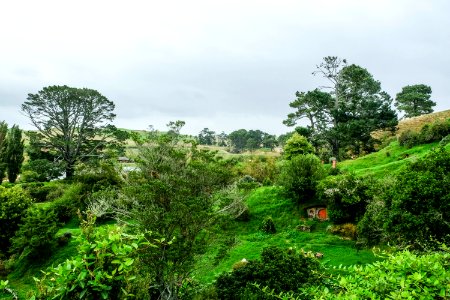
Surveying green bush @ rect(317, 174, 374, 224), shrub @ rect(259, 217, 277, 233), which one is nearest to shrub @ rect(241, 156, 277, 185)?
shrub @ rect(259, 217, 277, 233)

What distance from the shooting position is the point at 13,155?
159ft

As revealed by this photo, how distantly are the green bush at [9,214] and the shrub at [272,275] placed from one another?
764 inches

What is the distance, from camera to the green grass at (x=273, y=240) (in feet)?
66.0

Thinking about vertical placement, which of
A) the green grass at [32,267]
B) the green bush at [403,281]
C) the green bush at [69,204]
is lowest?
the green grass at [32,267]

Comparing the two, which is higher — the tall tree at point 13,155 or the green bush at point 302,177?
the tall tree at point 13,155

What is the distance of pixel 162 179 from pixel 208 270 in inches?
310

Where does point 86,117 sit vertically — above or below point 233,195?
above

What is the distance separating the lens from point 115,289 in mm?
3904

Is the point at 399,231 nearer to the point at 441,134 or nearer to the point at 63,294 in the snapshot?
the point at 63,294

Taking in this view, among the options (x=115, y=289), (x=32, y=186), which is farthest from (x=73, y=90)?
(x=115, y=289)

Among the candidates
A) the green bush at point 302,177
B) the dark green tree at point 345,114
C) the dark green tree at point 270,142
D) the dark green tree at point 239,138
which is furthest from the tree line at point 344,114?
the dark green tree at point 239,138

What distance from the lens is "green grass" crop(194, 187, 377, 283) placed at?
20105 mm

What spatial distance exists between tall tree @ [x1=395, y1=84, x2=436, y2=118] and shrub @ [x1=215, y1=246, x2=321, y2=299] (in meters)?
62.8

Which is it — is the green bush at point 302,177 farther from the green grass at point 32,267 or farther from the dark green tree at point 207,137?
the dark green tree at point 207,137
